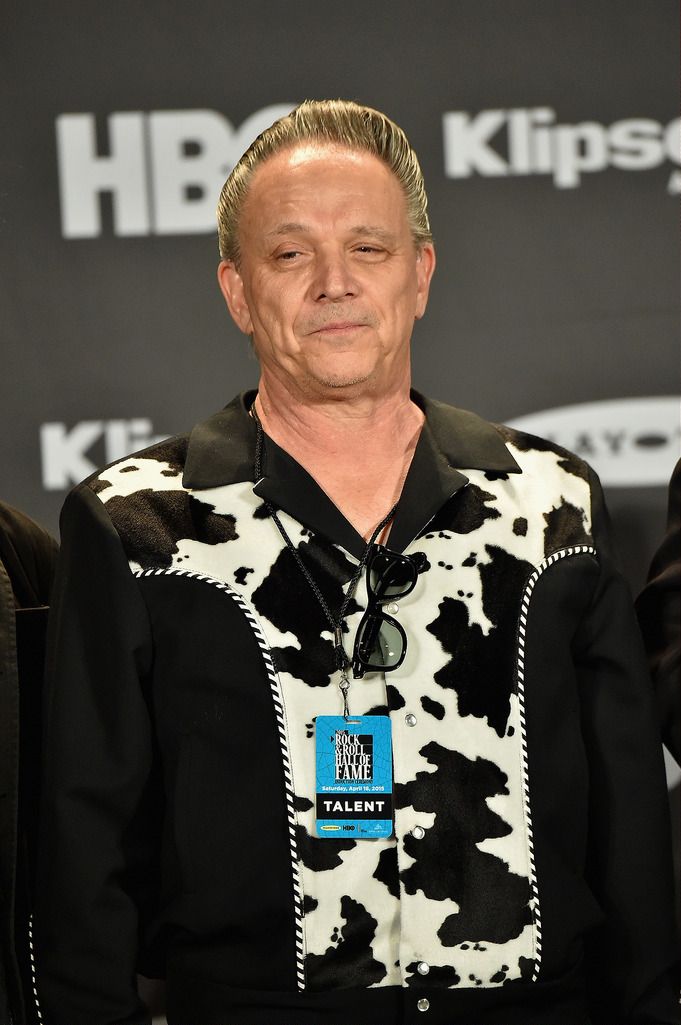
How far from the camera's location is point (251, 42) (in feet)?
8.65

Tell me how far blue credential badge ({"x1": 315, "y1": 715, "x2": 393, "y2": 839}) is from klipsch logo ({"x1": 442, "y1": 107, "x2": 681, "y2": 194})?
51.5 inches

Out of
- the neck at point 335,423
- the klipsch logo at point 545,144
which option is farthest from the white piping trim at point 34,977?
the klipsch logo at point 545,144

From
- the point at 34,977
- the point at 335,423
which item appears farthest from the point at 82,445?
the point at 34,977

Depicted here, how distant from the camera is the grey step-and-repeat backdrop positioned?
2.62m

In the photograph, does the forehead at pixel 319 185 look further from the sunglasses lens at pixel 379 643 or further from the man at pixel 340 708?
the sunglasses lens at pixel 379 643

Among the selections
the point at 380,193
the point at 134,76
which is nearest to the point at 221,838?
the point at 380,193

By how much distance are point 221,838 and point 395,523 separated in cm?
54

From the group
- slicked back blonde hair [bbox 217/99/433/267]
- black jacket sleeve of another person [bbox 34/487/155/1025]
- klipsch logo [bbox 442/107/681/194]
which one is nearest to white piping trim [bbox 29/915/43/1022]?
black jacket sleeve of another person [bbox 34/487/155/1025]

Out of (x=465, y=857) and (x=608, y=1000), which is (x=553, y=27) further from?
(x=608, y=1000)

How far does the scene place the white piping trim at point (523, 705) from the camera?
1.92 m

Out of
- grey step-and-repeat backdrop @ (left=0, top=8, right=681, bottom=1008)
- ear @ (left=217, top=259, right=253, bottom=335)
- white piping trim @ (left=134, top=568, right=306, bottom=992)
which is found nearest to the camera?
white piping trim @ (left=134, top=568, right=306, bottom=992)

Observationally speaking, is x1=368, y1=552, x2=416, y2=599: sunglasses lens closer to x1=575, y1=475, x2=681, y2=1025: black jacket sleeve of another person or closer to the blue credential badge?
the blue credential badge

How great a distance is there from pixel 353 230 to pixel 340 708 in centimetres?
74

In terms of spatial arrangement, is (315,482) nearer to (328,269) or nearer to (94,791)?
(328,269)
